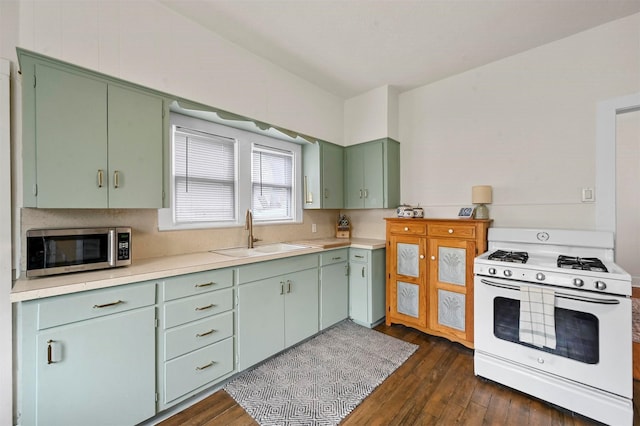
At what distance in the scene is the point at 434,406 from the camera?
6.09 ft

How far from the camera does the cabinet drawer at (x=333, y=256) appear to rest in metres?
2.87

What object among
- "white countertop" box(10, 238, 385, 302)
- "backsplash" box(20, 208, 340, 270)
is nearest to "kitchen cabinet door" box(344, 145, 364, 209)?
"backsplash" box(20, 208, 340, 270)

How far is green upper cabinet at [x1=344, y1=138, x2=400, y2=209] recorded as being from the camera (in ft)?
10.9

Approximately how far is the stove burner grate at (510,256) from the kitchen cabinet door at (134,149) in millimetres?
2679

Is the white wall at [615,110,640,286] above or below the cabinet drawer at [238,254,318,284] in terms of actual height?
above

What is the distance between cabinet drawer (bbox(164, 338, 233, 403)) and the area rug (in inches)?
7.9

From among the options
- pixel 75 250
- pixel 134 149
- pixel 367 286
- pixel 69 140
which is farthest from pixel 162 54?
pixel 367 286

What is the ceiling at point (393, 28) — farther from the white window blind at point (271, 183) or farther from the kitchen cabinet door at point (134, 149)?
the white window blind at point (271, 183)

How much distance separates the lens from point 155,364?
5.57 ft

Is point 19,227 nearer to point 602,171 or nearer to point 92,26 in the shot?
point 92,26

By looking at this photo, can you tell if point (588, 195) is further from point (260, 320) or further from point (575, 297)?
point (260, 320)

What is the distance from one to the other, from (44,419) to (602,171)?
13.5ft

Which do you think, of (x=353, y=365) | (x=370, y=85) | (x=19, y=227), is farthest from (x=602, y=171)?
(x=19, y=227)

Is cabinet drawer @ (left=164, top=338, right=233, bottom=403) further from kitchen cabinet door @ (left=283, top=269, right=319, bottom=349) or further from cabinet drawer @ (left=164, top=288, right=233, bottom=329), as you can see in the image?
kitchen cabinet door @ (left=283, top=269, right=319, bottom=349)
